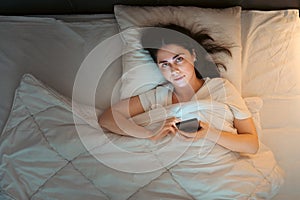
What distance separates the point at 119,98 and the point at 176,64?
27 cm

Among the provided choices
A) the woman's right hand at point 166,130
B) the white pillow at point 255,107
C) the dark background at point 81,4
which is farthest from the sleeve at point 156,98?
the dark background at point 81,4

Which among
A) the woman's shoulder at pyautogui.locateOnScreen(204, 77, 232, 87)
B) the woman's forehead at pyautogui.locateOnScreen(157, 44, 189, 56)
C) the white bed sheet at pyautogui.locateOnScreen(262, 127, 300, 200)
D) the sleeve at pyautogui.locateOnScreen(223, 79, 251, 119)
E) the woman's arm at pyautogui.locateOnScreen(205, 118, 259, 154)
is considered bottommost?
the white bed sheet at pyautogui.locateOnScreen(262, 127, 300, 200)

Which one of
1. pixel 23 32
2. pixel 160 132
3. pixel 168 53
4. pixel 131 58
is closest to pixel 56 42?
pixel 23 32

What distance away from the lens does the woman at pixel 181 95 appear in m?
1.31

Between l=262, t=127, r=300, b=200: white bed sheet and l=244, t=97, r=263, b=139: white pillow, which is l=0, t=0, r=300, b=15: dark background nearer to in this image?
l=244, t=97, r=263, b=139: white pillow

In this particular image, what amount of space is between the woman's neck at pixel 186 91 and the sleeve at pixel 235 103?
11cm

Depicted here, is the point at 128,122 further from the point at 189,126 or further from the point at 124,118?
the point at 189,126

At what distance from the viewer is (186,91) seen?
1.43m

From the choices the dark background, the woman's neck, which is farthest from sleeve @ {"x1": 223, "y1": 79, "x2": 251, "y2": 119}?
the dark background

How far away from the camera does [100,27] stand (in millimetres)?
1642

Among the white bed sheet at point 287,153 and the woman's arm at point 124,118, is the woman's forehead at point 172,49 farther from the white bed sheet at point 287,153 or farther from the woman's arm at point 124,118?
the white bed sheet at point 287,153

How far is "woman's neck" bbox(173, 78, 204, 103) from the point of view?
1.43 meters

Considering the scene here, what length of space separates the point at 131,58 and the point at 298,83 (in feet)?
2.24

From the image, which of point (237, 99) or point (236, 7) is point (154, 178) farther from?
point (236, 7)
